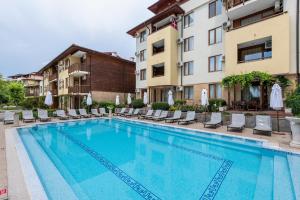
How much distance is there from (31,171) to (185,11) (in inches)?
906

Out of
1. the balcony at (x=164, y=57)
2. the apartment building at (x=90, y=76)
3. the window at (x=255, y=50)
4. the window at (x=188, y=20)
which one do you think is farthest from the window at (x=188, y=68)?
the apartment building at (x=90, y=76)

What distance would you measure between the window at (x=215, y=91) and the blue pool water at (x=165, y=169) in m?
9.62

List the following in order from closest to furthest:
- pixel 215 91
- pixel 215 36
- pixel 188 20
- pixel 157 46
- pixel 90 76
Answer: pixel 215 91
pixel 215 36
pixel 188 20
pixel 157 46
pixel 90 76

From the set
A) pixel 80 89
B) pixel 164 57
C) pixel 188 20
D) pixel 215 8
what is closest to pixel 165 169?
pixel 164 57

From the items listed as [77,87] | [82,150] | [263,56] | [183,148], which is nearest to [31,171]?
[82,150]

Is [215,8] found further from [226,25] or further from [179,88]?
[179,88]

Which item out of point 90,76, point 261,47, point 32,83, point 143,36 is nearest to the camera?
point 261,47

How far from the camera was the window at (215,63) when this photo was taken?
1991 centimetres

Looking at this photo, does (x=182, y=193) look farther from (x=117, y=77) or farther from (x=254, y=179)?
(x=117, y=77)

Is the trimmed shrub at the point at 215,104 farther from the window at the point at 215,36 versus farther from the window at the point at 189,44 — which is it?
the window at the point at 189,44

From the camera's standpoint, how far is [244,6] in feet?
55.5

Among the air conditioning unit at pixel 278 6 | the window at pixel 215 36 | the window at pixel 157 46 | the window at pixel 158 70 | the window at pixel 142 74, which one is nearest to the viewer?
the air conditioning unit at pixel 278 6

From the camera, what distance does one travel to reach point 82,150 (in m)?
9.34

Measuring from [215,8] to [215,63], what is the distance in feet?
19.3
